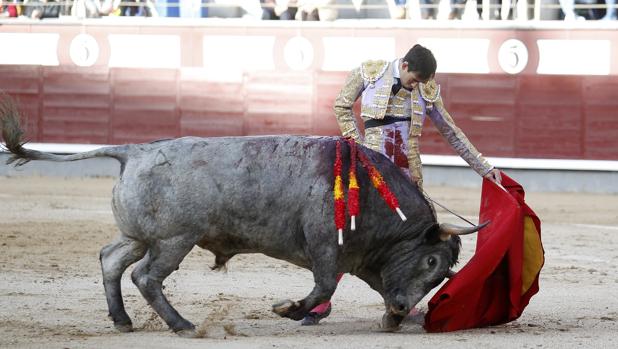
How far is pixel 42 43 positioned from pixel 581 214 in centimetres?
566

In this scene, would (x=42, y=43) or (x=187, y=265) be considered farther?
(x=42, y=43)

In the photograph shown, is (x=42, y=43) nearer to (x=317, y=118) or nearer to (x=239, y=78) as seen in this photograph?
(x=239, y=78)

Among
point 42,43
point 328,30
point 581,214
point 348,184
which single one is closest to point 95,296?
point 348,184

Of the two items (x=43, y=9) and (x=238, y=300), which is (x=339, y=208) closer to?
(x=238, y=300)

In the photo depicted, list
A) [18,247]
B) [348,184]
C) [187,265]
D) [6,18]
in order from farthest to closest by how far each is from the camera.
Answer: [6,18], [18,247], [187,265], [348,184]

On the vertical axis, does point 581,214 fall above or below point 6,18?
below

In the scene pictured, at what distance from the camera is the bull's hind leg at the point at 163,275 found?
12.8ft

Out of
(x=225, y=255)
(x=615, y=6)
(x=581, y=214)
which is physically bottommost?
(x=581, y=214)

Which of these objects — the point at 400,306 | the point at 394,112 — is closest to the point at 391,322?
the point at 400,306

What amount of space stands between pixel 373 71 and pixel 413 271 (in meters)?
0.69

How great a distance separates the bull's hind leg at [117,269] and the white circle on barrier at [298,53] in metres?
7.74

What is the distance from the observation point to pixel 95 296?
4.89m

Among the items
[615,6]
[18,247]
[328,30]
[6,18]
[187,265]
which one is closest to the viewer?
[187,265]

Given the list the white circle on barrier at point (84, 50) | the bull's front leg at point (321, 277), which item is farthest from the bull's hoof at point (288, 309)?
the white circle on barrier at point (84, 50)
